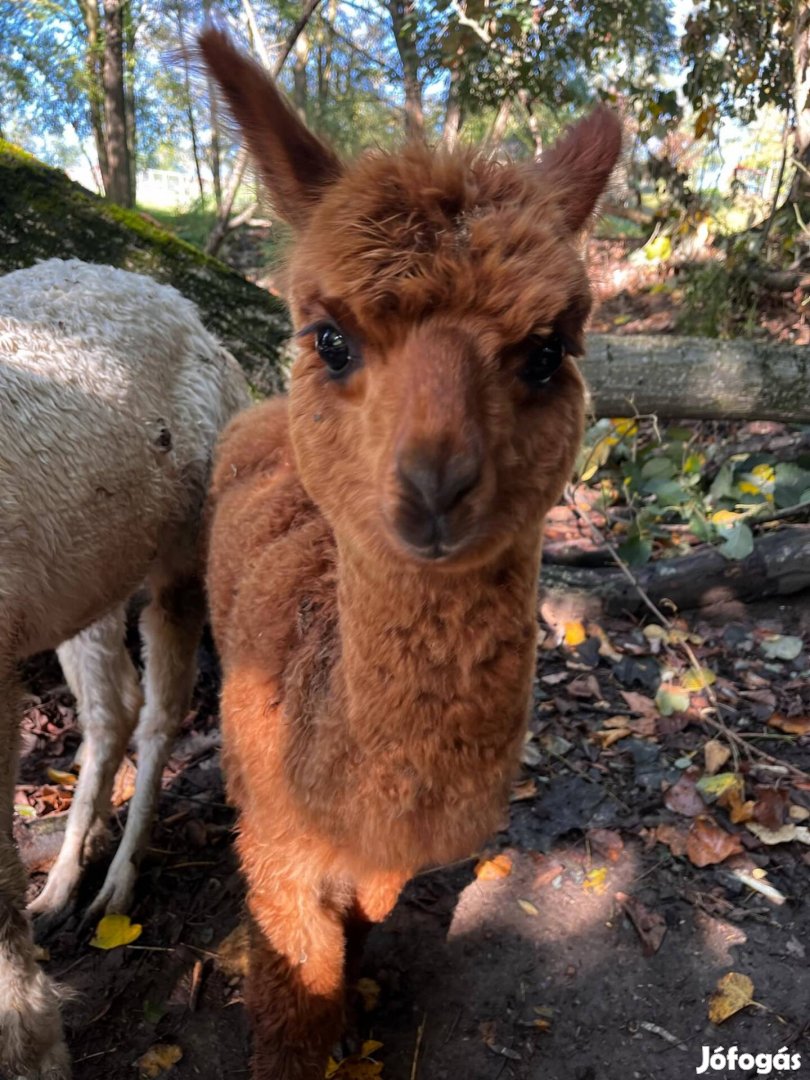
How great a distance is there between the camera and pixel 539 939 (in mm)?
2732

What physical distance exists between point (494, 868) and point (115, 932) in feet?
4.69

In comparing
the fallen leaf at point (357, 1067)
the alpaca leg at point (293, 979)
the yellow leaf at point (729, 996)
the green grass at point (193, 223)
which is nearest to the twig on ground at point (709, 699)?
the yellow leaf at point (729, 996)

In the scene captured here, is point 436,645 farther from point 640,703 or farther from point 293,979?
point 640,703

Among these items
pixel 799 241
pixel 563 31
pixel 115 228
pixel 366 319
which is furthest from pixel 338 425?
pixel 563 31

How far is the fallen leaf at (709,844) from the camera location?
2.91 meters

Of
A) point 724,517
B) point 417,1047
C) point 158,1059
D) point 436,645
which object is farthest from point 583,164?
point 724,517

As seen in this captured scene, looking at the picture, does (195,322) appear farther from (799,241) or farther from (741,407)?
(799,241)

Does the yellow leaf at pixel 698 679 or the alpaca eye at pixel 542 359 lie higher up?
the alpaca eye at pixel 542 359

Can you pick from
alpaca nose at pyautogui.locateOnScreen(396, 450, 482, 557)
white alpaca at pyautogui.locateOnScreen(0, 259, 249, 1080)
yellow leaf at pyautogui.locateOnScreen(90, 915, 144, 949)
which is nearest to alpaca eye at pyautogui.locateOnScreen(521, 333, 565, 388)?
alpaca nose at pyautogui.locateOnScreen(396, 450, 482, 557)

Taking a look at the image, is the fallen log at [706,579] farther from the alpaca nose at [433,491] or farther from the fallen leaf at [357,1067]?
the alpaca nose at [433,491]

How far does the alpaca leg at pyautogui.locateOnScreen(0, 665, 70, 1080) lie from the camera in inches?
84.1

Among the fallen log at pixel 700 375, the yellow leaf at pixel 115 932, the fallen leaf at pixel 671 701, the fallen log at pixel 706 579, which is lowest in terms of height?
the yellow leaf at pixel 115 932

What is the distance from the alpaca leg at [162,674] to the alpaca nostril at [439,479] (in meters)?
2.12

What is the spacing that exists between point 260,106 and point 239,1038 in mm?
2671
